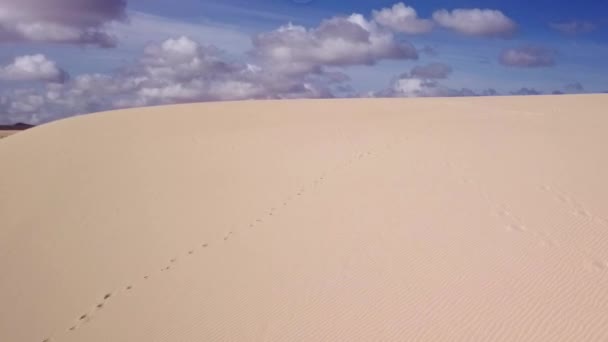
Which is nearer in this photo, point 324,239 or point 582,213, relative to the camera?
point 582,213

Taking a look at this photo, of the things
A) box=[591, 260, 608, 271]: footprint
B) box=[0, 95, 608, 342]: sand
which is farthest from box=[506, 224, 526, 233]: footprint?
box=[591, 260, 608, 271]: footprint

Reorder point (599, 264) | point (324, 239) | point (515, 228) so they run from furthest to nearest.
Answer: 1. point (324, 239)
2. point (515, 228)
3. point (599, 264)

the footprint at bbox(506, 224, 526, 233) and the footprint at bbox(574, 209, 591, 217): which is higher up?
the footprint at bbox(574, 209, 591, 217)

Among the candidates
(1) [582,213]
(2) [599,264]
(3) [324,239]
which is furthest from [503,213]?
(3) [324,239]

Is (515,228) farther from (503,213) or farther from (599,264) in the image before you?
(599,264)

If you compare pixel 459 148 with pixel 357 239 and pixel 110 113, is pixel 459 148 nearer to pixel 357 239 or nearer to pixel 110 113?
pixel 357 239

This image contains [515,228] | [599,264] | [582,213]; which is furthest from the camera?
[582,213]

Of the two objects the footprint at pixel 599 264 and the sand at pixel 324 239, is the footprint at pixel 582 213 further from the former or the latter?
the footprint at pixel 599 264

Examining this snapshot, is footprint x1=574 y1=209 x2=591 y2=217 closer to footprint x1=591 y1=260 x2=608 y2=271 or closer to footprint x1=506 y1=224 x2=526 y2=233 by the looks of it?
footprint x1=506 y1=224 x2=526 y2=233

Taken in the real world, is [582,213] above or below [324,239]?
above

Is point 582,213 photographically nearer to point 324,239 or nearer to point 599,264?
point 599,264
